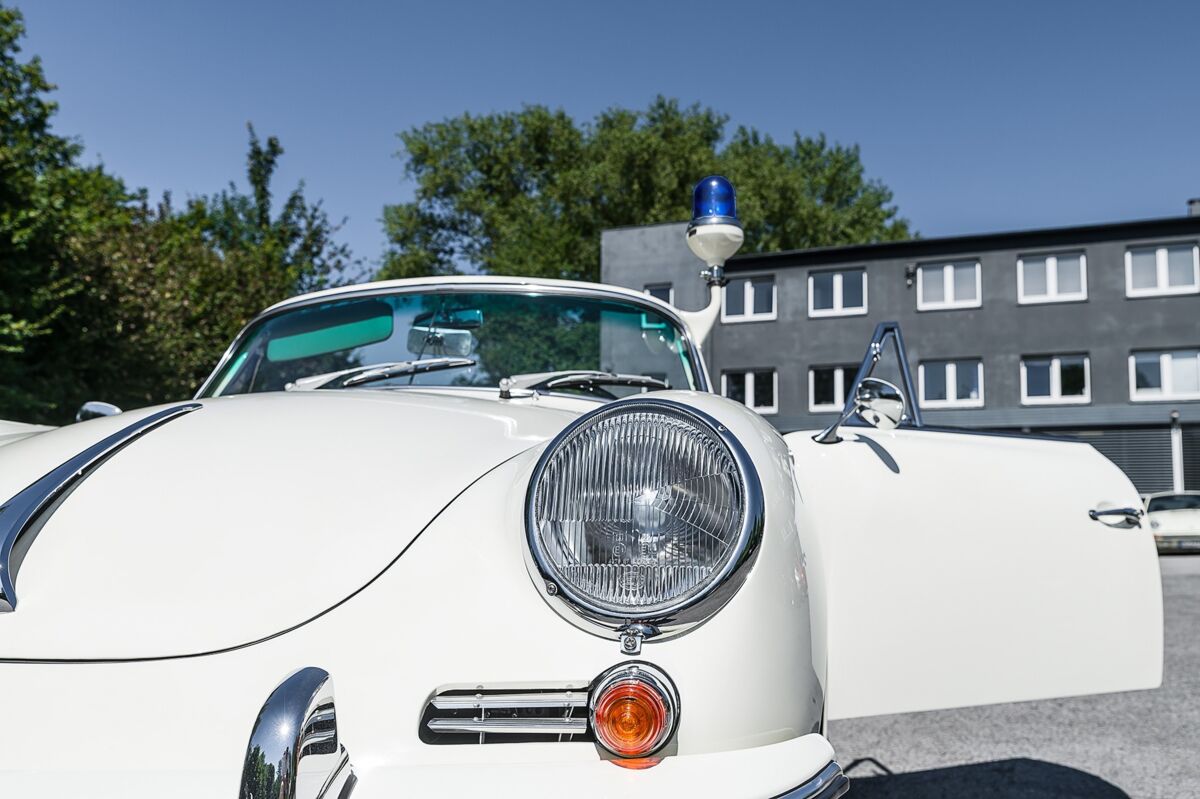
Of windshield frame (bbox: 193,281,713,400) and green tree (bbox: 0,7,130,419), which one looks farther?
green tree (bbox: 0,7,130,419)

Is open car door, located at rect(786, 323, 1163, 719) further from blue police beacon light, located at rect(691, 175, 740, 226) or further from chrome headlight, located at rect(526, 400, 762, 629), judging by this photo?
blue police beacon light, located at rect(691, 175, 740, 226)

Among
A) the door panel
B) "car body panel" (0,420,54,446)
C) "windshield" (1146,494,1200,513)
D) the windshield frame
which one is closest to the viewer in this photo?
the door panel

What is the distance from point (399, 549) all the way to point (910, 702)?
1.08m

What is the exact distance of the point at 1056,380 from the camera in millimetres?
24750

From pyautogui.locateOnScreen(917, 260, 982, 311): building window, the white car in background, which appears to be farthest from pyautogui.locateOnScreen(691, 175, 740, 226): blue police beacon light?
pyautogui.locateOnScreen(917, 260, 982, 311): building window

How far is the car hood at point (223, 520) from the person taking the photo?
129 centimetres

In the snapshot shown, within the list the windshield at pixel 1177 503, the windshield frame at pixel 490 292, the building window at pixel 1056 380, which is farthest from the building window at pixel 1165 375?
the windshield frame at pixel 490 292

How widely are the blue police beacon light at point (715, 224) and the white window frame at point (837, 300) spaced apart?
967 inches

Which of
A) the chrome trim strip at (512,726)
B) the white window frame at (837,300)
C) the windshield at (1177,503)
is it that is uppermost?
the white window frame at (837,300)

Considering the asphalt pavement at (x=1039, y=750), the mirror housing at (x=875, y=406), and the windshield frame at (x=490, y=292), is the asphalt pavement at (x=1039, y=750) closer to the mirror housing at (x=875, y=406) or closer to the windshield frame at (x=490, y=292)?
the windshield frame at (x=490, y=292)

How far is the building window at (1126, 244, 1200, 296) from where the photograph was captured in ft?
76.9

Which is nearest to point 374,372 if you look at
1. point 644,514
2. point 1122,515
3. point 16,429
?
point 16,429

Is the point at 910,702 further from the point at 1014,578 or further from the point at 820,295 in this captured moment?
the point at 820,295

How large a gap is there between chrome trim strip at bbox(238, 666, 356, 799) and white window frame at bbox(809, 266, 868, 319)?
26.3 m
